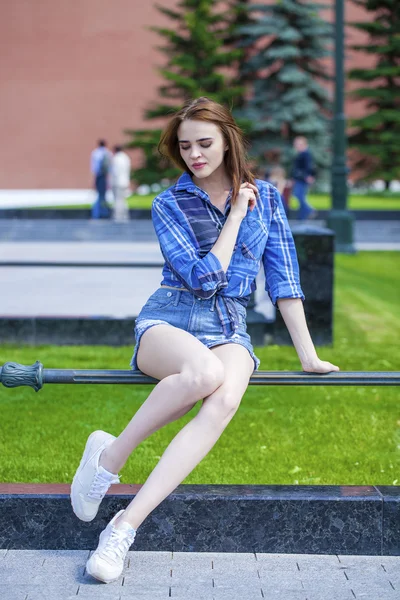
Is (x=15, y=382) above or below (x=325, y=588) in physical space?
above

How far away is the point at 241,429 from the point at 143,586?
2.12m

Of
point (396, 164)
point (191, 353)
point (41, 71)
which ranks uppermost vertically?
point (191, 353)

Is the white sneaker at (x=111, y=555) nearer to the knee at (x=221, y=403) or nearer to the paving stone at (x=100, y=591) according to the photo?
the paving stone at (x=100, y=591)

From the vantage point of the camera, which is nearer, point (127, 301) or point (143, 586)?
point (143, 586)

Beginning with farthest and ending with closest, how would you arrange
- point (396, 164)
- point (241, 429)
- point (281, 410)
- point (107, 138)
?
point (107, 138) → point (396, 164) → point (281, 410) → point (241, 429)

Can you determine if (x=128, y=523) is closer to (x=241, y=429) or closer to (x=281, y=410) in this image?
(x=241, y=429)

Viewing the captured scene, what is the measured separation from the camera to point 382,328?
28.3 feet

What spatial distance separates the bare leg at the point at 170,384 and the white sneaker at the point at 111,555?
241 mm

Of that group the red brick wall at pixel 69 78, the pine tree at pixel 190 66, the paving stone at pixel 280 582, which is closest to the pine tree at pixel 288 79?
the pine tree at pixel 190 66

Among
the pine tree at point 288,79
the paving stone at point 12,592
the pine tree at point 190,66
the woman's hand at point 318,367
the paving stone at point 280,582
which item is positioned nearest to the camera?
the paving stone at point 12,592

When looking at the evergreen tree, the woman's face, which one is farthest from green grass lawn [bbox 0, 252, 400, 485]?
the evergreen tree

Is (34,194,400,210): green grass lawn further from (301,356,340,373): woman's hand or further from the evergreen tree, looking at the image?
(301,356,340,373): woman's hand

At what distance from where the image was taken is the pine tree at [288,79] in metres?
33.8

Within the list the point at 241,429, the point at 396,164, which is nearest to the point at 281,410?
the point at 241,429
